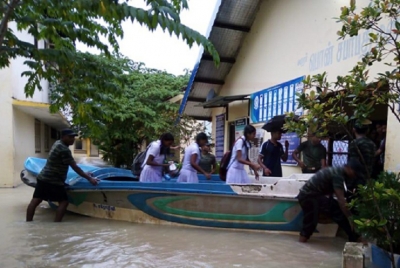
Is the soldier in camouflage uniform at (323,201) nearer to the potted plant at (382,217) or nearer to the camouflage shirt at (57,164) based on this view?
the potted plant at (382,217)

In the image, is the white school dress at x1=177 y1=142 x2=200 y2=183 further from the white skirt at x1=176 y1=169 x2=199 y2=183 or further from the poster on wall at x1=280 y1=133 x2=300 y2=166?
the poster on wall at x1=280 y1=133 x2=300 y2=166

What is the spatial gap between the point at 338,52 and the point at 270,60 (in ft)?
7.43

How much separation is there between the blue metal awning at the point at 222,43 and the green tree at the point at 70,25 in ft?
12.6

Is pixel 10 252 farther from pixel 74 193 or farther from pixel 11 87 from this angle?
pixel 11 87

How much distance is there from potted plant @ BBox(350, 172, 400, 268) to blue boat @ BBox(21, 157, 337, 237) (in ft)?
4.98

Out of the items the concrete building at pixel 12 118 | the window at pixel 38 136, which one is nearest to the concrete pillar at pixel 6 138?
the concrete building at pixel 12 118

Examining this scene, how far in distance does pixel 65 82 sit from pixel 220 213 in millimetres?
2626

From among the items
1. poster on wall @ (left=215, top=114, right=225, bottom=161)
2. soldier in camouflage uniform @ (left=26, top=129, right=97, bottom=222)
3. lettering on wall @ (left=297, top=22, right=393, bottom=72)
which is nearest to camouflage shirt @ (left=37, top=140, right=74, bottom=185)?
soldier in camouflage uniform @ (left=26, top=129, right=97, bottom=222)

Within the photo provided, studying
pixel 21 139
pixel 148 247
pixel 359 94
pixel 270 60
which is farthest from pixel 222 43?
pixel 21 139

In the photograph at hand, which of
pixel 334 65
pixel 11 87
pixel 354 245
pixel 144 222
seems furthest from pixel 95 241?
pixel 11 87

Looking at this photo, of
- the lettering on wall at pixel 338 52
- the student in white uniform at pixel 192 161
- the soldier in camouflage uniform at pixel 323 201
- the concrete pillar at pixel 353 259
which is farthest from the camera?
the student in white uniform at pixel 192 161

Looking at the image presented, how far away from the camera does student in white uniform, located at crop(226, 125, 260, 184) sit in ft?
15.5

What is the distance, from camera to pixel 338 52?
5137mm

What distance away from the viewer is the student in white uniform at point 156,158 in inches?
197
